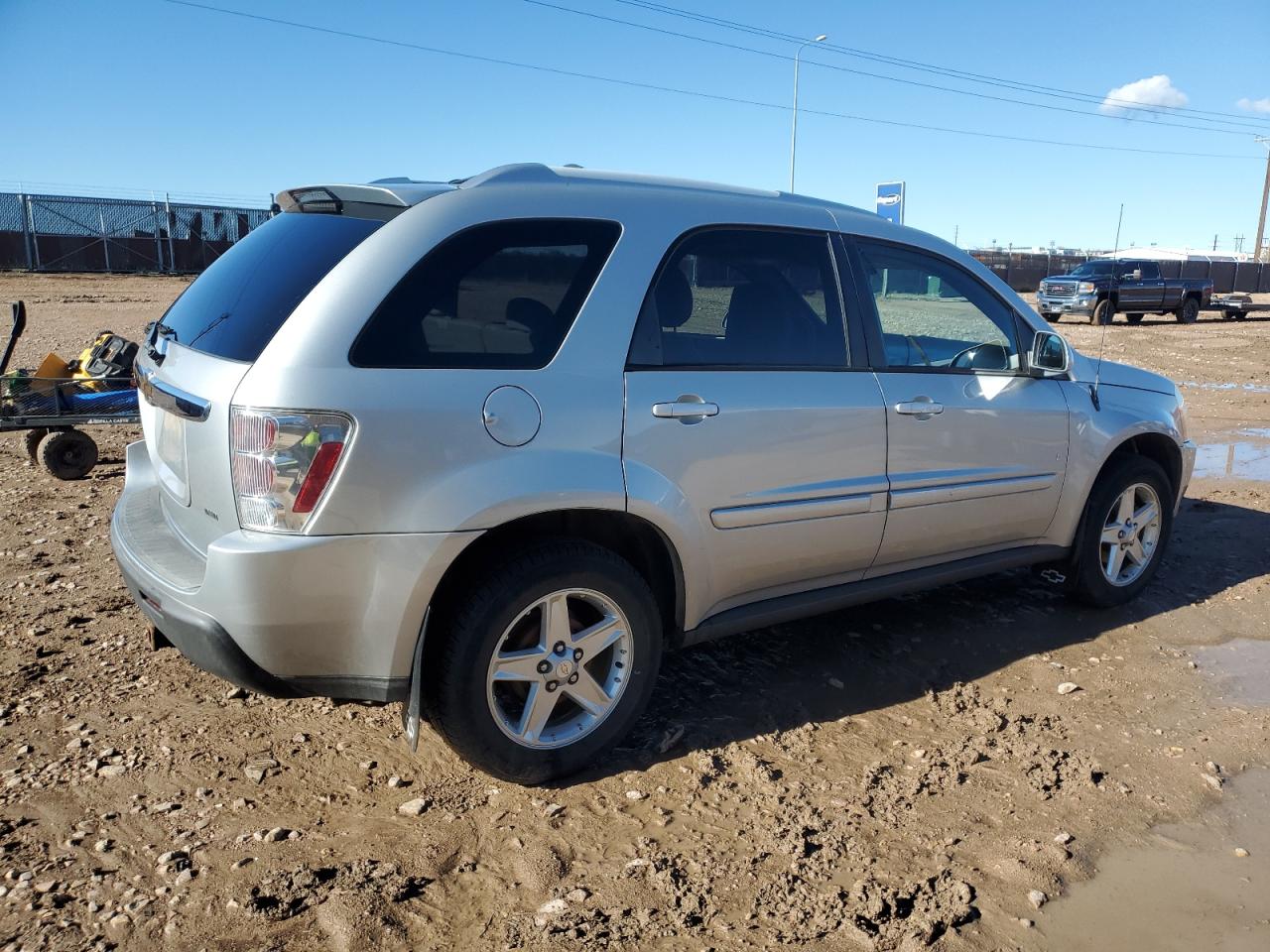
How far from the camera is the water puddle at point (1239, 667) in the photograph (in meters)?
4.08

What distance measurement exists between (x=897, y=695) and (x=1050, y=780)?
74 centimetres

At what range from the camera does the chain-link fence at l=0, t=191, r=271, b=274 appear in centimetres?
2919

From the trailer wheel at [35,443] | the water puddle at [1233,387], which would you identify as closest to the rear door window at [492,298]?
the trailer wheel at [35,443]

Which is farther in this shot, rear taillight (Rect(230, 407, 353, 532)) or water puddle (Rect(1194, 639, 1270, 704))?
water puddle (Rect(1194, 639, 1270, 704))

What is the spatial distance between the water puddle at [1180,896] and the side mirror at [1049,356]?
1.96 metres

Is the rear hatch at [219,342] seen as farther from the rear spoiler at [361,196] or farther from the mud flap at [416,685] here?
the mud flap at [416,685]

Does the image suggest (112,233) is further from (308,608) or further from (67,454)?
(308,608)

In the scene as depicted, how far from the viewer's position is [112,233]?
101 feet

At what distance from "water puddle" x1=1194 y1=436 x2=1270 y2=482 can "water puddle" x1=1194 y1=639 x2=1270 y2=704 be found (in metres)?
3.29

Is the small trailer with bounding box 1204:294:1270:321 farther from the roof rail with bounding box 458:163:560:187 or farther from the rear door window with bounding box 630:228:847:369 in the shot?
the roof rail with bounding box 458:163:560:187

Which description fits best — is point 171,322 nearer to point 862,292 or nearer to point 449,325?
point 449,325

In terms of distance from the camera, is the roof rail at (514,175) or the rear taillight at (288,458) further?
the roof rail at (514,175)

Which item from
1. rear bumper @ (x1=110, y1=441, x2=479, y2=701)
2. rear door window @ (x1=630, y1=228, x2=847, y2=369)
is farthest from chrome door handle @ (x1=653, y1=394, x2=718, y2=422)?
rear bumper @ (x1=110, y1=441, x2=479, y2=701)

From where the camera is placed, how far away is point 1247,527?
6531 mm
